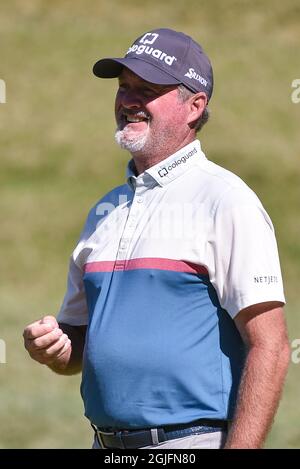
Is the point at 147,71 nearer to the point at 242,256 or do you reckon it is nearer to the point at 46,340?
the point at 242,256

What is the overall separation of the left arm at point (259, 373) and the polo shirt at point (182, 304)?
2.6 inches

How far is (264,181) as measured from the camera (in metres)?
24.0

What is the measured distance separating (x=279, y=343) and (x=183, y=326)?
37cm

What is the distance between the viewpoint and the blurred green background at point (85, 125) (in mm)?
20016

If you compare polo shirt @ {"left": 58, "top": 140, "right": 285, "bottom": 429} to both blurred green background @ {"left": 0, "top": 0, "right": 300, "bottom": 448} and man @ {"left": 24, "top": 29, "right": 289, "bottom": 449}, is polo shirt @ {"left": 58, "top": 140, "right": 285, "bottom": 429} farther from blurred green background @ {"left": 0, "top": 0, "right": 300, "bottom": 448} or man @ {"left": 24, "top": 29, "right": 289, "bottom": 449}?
blurred green background @ {"left": 0, "top": 0, "right": 300, "bottom": 448}

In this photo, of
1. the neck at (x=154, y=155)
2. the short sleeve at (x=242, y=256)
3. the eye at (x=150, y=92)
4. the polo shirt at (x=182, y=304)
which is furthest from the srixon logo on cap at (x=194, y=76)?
the short sleeve at (x=242, y=256)

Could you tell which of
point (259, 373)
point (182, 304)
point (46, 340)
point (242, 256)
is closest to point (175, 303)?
point (182, 304)

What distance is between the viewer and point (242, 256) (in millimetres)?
4340

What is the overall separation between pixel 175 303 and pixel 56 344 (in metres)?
0.63

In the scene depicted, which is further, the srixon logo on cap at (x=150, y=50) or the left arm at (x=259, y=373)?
the srixon logo on cap at (x=150, y=50)

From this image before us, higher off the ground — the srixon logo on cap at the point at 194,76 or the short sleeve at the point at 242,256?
the srixon logo on cap at the point at 194,76

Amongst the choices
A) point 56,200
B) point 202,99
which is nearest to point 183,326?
point 202,99

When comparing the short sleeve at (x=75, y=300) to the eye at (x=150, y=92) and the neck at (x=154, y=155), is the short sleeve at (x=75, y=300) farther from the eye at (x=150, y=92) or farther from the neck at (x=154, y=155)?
the eye at (x=150, y=92)
